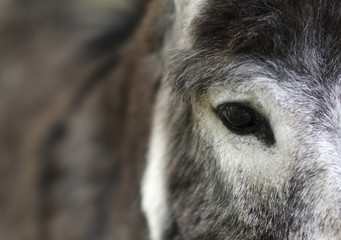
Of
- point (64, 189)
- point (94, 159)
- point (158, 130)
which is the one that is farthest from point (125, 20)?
point (158, 130)

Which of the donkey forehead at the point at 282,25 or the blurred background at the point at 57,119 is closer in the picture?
the donkey forehead at the point at 282,25

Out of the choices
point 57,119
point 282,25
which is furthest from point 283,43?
point 57,119

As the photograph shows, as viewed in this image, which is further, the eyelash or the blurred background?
the blurred background

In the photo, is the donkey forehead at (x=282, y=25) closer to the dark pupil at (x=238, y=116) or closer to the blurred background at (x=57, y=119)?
the dark pupil at (x=238, y=116)

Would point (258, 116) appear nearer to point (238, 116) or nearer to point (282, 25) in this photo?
point (238, 116)

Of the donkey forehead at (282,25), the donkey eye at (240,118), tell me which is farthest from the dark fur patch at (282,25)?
the donkey eye at (240,118)

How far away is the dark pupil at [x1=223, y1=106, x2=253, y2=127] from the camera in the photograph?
126cm

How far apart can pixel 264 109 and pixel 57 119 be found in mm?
1440

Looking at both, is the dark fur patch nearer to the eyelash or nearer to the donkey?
the donkey

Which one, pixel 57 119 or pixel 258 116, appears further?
pixel 57 119

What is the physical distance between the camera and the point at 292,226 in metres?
1.21

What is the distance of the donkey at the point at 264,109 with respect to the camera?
1178mm

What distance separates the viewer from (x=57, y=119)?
2451mm

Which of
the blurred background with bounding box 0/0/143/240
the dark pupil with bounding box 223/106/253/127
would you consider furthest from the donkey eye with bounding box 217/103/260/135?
the blurred background with bounding box 0/0/143/240
